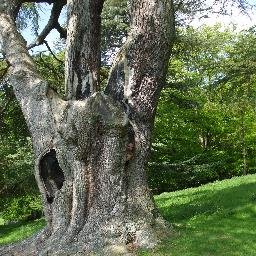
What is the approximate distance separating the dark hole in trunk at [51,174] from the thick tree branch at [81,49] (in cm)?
140

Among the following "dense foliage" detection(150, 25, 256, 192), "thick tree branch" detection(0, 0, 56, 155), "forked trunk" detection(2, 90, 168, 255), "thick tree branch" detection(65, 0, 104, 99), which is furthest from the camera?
"dense foliage" detection(150, 25, 256, 192)

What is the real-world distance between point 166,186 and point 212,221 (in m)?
24.1

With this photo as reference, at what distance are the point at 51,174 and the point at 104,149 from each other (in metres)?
1.20

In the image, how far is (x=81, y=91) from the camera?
9.18m

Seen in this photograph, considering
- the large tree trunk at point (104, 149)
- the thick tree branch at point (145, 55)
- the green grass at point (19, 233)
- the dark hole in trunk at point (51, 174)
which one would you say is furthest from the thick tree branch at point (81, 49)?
the green grass at point (19, 233)

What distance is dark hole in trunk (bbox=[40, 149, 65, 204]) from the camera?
8.26m

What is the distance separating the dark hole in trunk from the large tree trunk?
2cm

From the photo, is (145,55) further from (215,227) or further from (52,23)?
(52,23)

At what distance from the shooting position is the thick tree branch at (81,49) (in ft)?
30.0

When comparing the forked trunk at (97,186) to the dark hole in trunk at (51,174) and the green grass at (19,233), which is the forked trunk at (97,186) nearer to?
the dark hole in trunk at (51,174)

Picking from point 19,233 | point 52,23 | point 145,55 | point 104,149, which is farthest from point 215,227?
point 19,233

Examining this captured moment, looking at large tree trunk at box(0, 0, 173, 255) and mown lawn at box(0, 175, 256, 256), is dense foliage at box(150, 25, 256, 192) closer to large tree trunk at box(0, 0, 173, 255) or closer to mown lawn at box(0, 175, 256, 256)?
mown lawn at box(0, 175, 256, 256)

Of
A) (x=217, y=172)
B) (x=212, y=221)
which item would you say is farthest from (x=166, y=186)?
(x=212, y=221)

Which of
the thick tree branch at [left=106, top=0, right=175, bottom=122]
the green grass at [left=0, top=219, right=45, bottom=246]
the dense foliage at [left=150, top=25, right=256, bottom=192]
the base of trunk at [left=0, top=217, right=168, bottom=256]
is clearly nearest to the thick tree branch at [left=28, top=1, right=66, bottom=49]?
the thick tree branch at [left=106, top=0, right=175, bottom=122]
